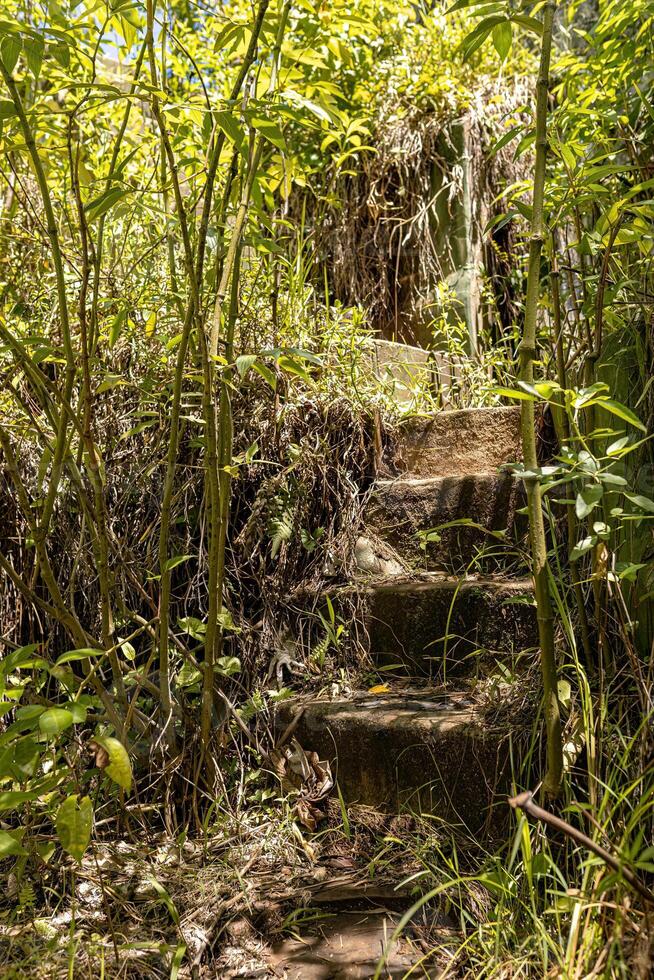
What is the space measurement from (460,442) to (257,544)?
3.28ft

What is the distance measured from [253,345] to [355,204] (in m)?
1.87

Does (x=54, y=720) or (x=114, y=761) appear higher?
(x=54, y=720)

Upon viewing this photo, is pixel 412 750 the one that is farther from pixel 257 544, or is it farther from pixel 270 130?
pixel 270 130

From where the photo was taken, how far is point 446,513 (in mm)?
2793

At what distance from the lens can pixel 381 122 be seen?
13.9 feet

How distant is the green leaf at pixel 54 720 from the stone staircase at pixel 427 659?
720 mm

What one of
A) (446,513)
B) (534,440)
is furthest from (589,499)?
(446,513)

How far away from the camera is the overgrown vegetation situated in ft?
4.81

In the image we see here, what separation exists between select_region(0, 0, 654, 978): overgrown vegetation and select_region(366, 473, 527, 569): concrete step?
0.08m

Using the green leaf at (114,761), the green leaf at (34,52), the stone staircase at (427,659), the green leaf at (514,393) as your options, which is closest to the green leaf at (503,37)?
the green leaf at (514,393)

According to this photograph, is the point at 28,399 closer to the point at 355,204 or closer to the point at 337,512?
the point at 337,512

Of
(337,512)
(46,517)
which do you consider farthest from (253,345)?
(46,517)

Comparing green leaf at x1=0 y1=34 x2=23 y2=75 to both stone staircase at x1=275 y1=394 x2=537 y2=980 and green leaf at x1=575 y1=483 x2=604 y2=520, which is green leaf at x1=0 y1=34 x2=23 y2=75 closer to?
green leaf at x1=575 y1=483 x2=604 y2=520

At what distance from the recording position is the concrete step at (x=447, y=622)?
7.23 ft
